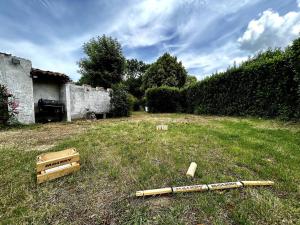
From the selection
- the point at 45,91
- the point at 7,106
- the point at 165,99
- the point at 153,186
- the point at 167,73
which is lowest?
the point at 153,186

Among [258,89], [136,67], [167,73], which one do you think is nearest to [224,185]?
[258,89]

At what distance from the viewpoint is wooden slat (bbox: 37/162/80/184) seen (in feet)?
5.31

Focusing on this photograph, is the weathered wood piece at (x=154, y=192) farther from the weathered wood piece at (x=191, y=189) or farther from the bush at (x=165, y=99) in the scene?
the bush at (x=165, y=99)

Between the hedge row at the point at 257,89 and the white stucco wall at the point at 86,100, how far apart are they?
602 cm

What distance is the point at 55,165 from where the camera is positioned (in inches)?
70.1

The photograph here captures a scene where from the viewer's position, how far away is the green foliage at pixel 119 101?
955cm

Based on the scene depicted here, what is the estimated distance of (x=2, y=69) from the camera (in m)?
5.40

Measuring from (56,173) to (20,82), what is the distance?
5.95 metres

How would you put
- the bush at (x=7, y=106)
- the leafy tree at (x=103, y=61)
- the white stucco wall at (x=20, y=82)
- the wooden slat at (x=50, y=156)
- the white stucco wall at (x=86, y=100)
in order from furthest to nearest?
the leafy tree at (x=103, y=61) < the white stucco wall at (x=86, y=100) < the white stucco wall at (x=20, y=82) < the bush at (x=7, y=106) < the wooden slat at (x=50, y=156)

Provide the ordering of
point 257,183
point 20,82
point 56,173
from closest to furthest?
point 257,183 → point 56,173 → point 20,82

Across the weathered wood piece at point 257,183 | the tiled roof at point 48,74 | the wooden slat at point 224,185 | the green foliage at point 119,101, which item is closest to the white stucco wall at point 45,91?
the tiled roof at point 48,74

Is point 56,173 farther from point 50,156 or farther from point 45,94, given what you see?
point 45,94

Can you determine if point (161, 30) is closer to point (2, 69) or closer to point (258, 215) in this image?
point (2, 69)

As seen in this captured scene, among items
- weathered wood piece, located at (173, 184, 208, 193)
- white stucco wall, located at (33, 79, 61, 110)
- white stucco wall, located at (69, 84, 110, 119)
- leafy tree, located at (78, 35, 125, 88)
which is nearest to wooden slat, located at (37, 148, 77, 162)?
weathered wood piece, located at (173, 184, 208, 193)
